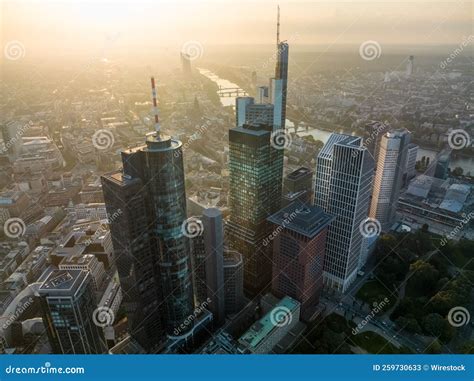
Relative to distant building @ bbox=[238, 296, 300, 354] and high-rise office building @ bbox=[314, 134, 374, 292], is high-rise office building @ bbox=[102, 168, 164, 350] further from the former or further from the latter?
high-rise office building @ bbox=[314, 134, 374, 292]

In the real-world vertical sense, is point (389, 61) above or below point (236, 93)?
above

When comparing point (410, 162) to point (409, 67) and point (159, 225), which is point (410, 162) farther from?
point (409, 67)

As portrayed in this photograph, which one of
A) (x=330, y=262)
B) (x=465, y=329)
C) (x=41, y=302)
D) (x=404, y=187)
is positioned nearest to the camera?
(x=41, y=302)

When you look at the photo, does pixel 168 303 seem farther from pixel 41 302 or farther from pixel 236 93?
pixel 236 93

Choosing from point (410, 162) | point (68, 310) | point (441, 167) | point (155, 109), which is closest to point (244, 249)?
point (68, 310)

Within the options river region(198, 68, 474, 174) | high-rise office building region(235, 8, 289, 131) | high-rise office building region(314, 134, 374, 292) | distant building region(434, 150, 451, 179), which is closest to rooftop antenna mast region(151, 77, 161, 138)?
high-rise office building region(314, 134, 374, 292)

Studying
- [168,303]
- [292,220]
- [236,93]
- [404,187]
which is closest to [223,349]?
[168,303]

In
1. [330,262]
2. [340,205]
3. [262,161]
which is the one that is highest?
[262,161]
